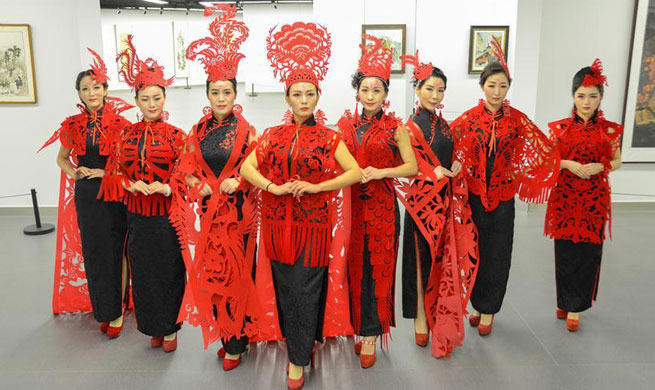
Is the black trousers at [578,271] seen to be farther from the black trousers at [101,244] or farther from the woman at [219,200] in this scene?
the black trousers at [101,244]

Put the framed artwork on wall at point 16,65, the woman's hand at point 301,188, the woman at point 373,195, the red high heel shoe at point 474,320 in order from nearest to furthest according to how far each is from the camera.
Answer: the woman's hand at point 301,188 → the woman at point 373,195 → the red high heel shoe at point 474,320 → the framed artwork on wall at point 16,65

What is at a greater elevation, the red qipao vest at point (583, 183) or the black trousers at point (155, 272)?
the red qipao vest at point (583, 183)

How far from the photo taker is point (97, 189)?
299cm

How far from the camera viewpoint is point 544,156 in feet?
9.82

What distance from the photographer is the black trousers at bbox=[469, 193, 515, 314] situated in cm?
296

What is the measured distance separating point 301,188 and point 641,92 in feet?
17.3

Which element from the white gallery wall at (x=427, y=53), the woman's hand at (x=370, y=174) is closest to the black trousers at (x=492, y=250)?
the woman's hand at (x=370, y=174)

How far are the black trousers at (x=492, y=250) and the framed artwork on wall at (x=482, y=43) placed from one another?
3335 millimetres

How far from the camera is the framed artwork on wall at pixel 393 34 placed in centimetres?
601

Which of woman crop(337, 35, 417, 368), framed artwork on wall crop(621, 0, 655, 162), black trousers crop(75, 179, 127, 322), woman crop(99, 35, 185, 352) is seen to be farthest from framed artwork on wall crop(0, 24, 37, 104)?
framed artwork on wall crop(621, 0, 655, 162)

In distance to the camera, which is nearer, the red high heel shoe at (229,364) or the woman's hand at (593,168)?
the red high heel shoe at (229,364)

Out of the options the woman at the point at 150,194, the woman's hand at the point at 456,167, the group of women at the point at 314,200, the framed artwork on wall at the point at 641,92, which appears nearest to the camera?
the group of women at the point at 314,200

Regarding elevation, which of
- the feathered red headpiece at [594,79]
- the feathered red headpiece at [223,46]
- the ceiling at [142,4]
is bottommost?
the feathered red headpiece at [594,79]

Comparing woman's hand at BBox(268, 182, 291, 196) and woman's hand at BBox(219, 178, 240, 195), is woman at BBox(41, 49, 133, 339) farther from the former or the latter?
woman's hand at BBox(268, 182, 291, 196)
